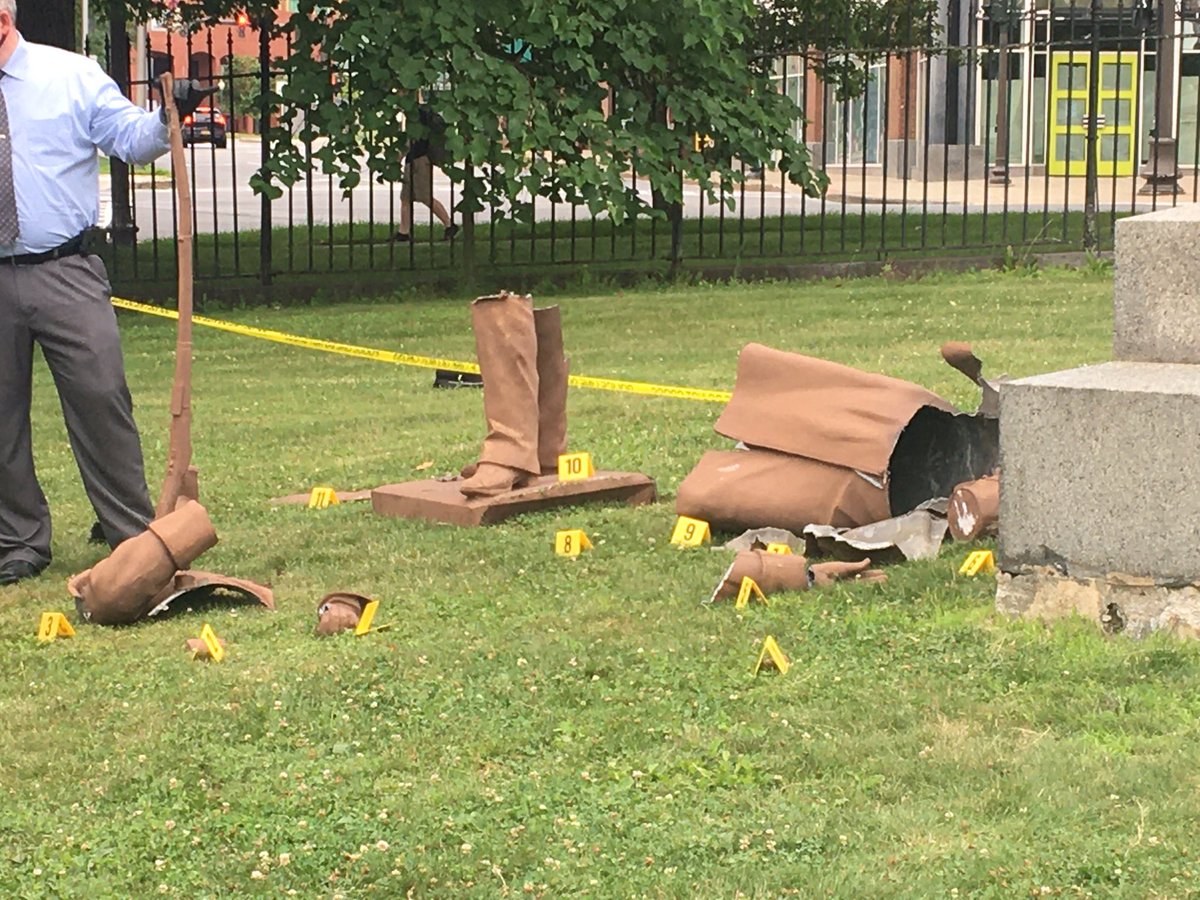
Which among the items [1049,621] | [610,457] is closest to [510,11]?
[610,457]

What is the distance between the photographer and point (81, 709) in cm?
496

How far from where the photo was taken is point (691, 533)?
6621mm

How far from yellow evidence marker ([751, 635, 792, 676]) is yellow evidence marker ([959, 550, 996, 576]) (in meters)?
1.05

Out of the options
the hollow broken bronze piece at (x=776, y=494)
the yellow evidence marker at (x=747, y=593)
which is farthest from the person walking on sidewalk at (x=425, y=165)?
the yellow evidence marker at (x=747, y=593)

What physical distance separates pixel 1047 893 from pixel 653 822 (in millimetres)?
829

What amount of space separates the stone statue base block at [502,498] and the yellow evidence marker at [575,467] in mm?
32

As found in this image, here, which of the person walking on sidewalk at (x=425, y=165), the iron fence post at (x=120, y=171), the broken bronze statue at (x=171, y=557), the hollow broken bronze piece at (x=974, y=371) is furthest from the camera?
the iron fence post at (x=120, y=171)

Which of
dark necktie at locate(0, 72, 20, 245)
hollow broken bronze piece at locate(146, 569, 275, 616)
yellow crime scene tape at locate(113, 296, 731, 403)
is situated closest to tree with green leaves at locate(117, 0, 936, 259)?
yellow crime scene tape at locate(113, 296, 731, 403)

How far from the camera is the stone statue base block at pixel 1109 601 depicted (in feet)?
16.5

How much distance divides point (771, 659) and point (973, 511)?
4.79 feet

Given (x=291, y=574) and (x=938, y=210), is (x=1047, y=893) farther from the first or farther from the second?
(x=938, y=210)

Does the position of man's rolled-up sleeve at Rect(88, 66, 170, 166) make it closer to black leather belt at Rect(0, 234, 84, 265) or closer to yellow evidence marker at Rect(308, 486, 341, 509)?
black leather belt at Rect(0, 234, 84, 265)

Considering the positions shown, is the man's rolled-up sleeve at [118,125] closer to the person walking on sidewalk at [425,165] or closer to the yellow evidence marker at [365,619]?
the yellow evidence marker at [365,619]

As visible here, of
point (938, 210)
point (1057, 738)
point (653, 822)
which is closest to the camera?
point (653, 822)
